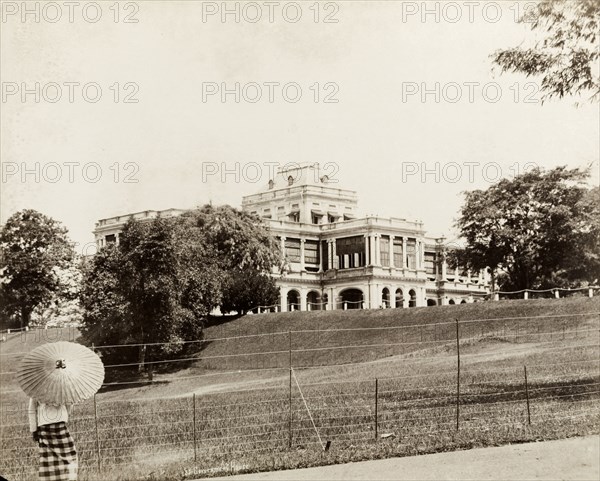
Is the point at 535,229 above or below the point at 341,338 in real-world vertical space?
above

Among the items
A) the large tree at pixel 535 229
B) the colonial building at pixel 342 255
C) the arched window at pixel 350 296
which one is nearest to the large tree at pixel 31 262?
the large tree at pixel 535 229

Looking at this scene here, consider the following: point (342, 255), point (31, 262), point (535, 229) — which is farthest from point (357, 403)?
point (342, 255)

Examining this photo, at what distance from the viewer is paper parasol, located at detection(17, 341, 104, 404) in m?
8.21

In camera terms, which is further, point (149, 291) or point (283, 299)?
Result: point (283, 299)

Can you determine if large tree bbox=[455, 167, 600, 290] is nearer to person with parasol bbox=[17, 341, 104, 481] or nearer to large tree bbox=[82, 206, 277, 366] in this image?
large tree bbox=[82, 206, 277, 366]

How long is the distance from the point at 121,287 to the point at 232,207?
1889cm

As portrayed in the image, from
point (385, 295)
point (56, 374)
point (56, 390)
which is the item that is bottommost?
point (56, 390)

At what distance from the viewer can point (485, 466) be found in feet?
36.3

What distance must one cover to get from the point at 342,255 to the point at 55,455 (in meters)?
73.3

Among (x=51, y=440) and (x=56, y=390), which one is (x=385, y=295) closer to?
(x=51, y=440)

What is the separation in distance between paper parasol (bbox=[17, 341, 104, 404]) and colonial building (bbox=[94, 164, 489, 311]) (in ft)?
214

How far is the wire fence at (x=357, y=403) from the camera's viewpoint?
14.1 metres

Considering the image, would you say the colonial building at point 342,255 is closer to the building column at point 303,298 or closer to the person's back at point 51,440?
the building column at point 303,298

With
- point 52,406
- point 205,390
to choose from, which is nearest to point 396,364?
point 205,390
